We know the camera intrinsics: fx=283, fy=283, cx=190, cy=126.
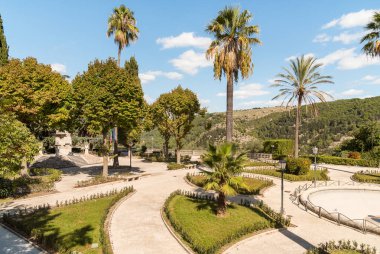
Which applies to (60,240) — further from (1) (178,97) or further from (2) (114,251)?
(1) (178,97)

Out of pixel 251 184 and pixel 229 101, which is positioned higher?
pixel 229 101

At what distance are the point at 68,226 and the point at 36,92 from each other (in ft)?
54.2

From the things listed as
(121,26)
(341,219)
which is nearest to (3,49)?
(121,26)

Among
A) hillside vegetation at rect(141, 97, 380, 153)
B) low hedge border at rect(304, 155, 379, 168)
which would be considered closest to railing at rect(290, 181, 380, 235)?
low hedge border at rect(304, 155, 379, 168)

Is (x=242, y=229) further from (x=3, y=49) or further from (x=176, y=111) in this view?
(x=3, y=49)

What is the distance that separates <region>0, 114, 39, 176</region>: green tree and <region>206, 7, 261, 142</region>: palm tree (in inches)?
671

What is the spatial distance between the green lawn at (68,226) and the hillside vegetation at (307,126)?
2606 inches

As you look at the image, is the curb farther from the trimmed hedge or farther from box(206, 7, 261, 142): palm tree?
the trimmed hedge

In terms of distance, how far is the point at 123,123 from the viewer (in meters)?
30.3

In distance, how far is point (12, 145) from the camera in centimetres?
1587

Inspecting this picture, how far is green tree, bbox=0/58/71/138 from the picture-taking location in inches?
1043

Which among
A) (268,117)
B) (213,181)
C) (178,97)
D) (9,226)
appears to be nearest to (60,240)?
(9,226)

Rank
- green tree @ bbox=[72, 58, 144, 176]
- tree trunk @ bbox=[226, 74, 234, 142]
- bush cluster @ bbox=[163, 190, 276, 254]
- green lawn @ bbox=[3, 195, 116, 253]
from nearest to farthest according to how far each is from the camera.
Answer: bush cluster @ bbox=[163, 190, 276, 254] < green lawn @ bbox=[3, 195, 116, 253] < tree trunk @ bbox=[226, 74, 234, 142] < green tree @ bbox=[72, 58, 144, 176]

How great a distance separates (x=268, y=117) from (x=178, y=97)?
348ft
